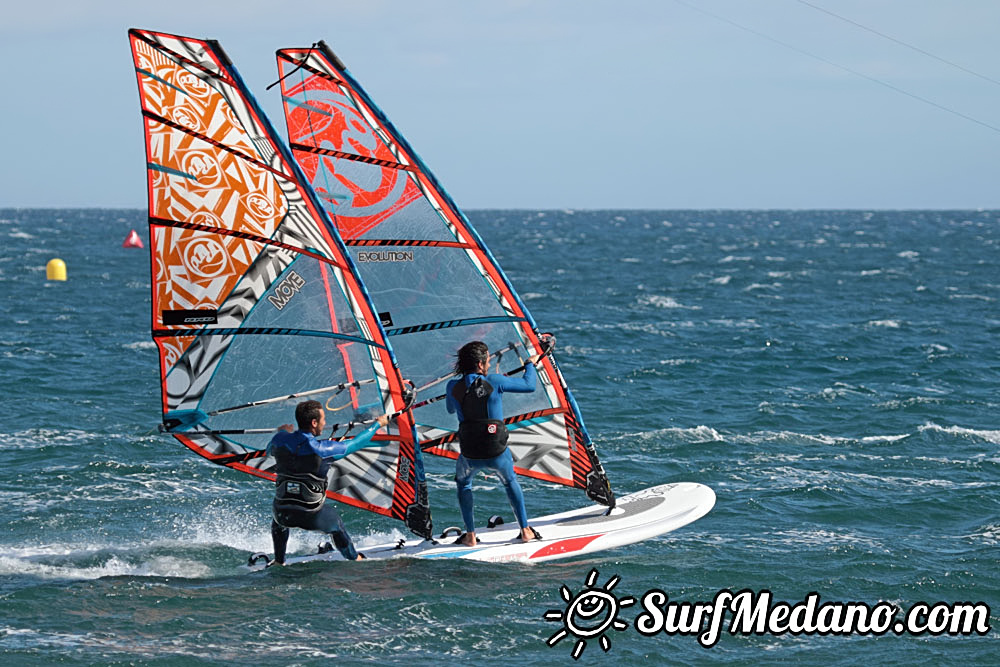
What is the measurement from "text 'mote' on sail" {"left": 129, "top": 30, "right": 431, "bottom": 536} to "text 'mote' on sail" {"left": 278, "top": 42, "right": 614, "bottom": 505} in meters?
0.83

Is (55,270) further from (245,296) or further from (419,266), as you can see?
(245,296)

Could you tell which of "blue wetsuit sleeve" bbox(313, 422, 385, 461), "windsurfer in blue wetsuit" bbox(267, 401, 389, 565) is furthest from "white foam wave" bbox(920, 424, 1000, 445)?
"windsurfer in blue wetsuit" bbox(267, 401, 389, 565)

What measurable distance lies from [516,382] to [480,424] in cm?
47

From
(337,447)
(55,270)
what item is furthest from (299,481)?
(55,270)

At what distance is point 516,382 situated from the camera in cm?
961

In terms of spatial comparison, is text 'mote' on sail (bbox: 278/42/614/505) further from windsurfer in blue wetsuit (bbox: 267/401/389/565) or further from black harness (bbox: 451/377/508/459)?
windsurfer in blue wetsuit (bbox: 267/401/389/565)

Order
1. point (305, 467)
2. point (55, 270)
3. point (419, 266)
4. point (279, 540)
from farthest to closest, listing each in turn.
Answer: point (55, 270) < point (419, 266) < point (279, 540) < point (305, 467)

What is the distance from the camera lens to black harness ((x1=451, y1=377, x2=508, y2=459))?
959cm

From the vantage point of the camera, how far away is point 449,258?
1111cm

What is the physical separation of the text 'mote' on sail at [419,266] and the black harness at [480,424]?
1.16m

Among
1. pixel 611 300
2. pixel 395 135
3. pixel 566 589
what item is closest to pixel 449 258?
pixel 395 135

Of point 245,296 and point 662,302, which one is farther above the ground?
point 245,296

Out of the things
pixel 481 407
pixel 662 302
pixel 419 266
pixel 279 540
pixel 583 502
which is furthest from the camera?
pixel 662 302

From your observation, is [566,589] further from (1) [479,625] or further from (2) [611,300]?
(2) [611,300]
